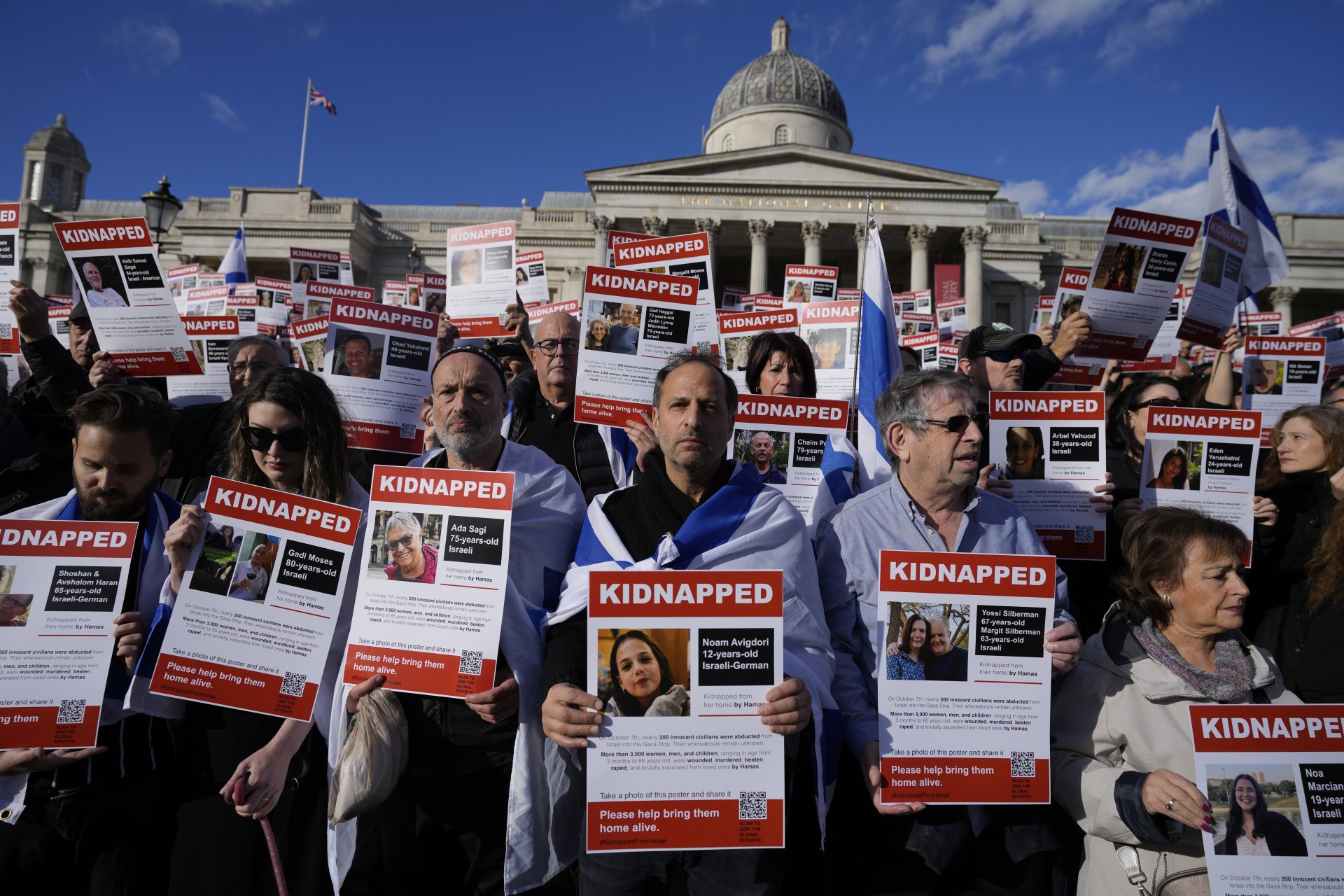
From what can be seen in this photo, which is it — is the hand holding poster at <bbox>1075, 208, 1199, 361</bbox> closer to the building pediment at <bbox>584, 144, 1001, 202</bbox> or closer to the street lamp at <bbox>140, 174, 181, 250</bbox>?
the street lamp at <bbox>140, 174, 181, 250</bbox>

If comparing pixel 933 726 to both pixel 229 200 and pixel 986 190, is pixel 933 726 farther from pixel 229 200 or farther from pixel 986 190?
pixel 229 200

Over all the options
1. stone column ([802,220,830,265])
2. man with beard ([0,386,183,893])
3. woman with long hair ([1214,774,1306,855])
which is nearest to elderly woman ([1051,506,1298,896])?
woman with long hair ([1214,774,1306,855])

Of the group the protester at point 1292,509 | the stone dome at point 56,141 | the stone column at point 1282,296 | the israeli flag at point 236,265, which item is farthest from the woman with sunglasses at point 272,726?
the stone dome at point 56,141

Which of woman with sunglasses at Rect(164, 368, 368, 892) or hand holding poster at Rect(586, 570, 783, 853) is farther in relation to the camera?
woman with sunglasses at Rect(164, 368, 368, 892)

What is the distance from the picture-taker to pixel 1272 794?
2.42 m

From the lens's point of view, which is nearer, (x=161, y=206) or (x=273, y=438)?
(x=273, y=438)

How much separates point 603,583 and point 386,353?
10.5 ft

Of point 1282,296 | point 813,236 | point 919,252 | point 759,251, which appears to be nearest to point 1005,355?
point 759,251

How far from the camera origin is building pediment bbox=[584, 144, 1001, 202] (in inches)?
1583

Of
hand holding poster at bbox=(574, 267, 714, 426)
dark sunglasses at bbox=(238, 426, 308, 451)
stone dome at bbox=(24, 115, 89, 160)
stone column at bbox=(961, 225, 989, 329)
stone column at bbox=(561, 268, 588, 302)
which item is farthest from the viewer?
stone dome at bbox=(24, 115, 89, 160)

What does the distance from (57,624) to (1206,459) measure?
4742 mm

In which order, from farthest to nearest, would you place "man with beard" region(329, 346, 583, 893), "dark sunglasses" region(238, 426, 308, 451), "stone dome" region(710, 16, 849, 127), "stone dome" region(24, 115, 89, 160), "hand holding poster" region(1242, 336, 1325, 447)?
"stone dome" region(24, 115, 89, 160) → "stone dome" region(710, 16, 849, 127) → "hand holding poster" region(1242, 336, 1325, 447) → "dark sunglasses" region(238, 426, 308, 451) → "man with beard" region(329, 346, 583, 893)

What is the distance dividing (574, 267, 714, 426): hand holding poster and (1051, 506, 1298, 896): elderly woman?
2522 mm

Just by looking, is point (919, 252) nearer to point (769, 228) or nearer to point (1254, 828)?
point (769, 228)
